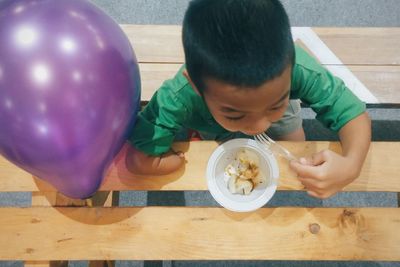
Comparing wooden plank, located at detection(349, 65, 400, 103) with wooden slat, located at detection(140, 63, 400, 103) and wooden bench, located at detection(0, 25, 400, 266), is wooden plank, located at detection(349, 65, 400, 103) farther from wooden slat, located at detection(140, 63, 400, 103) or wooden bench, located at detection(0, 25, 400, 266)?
wooden bench, located at detection(0, 25, 400, 266)

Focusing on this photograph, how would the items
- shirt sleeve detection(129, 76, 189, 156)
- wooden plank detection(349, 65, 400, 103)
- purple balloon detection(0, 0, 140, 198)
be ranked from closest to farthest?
purple balloon detection(0, 0, 140, 198), shirt sleeve detection(129, 76, 189, 156), wooden plank detection(349, 65, 400, 103)

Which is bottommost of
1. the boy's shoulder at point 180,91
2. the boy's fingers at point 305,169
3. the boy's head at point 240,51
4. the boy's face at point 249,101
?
the boy's fingers at point 305,169

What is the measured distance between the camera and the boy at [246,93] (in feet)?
1.80

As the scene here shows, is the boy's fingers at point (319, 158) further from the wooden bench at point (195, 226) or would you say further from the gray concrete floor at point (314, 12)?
the gray concrete floor at point (314, 12)

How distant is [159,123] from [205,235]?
0.71 ft

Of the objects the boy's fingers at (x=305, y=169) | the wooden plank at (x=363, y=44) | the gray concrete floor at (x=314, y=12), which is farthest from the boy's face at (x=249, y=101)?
the gray concrete floor at (x=314, y=12)

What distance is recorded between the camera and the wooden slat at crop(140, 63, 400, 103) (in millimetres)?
1073

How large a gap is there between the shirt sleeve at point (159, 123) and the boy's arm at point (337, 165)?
226 mm

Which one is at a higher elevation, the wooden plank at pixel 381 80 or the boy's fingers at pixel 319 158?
the boy's fingers at pixel 319 158

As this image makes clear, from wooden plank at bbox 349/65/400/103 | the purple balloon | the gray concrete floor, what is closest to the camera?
the purple balloon

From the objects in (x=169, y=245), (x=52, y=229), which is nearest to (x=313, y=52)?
(x=169, y=245)

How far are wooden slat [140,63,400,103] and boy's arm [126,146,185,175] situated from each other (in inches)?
12.9

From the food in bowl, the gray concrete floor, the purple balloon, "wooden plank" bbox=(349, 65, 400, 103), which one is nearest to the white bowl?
the food in bowl

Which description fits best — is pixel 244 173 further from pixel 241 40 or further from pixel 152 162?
pixel 241 40
